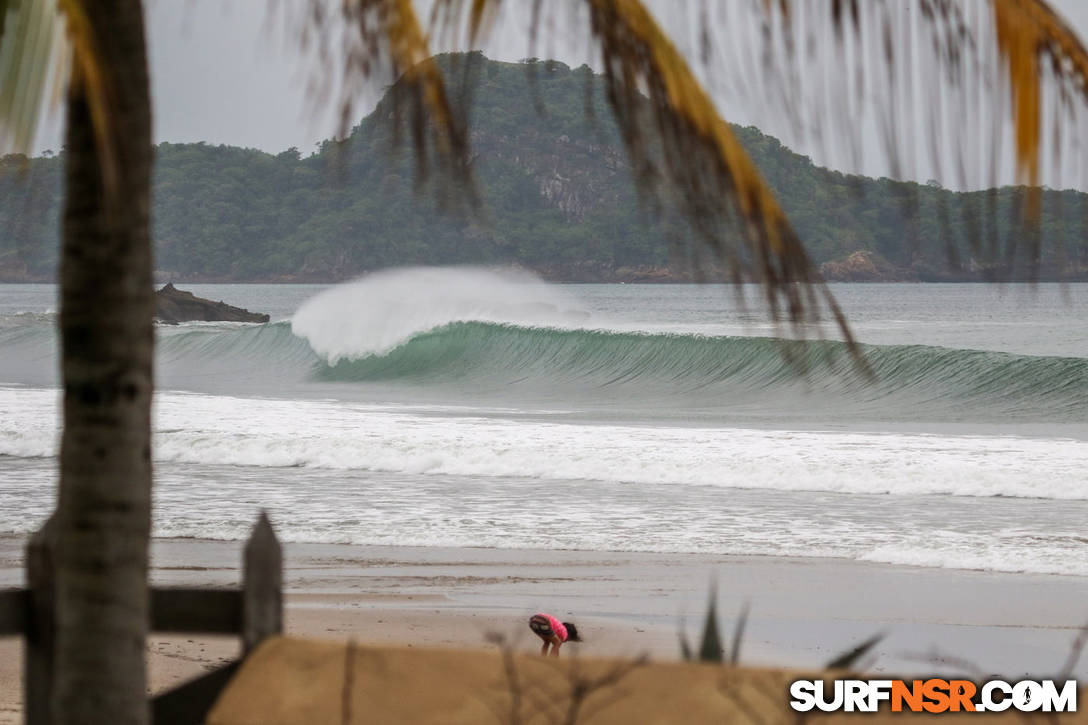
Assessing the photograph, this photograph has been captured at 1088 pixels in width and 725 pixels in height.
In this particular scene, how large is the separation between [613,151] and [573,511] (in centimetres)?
1040

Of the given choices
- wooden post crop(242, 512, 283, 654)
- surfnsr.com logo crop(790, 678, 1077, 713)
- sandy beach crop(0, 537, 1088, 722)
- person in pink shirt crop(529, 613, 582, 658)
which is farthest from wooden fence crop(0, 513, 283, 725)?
sandy beach crop(0, 537, 1088, 722)

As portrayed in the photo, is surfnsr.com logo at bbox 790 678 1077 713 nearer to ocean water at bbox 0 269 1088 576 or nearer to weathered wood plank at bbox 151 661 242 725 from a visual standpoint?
ocean water at bbox 0 269 1088 576

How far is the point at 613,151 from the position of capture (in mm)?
1804

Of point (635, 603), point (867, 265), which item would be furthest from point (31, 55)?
point (867, 265)

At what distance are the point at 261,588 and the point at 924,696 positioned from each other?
1.20m

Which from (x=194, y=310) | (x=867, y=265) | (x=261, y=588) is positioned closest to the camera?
(x=261, y=588)

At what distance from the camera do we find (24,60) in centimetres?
146

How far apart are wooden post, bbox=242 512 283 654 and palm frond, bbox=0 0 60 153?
1.15m

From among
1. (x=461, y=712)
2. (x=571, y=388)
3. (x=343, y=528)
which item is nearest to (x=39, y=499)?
(x=343, y=528)

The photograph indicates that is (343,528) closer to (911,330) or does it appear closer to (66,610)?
(66,610)

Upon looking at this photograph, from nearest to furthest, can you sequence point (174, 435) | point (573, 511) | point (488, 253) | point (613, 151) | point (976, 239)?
point (976, 239) → point (613, 151) → point (573, 511) → point (174, 435) → point (488, 253)

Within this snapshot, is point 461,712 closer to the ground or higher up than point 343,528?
higher up

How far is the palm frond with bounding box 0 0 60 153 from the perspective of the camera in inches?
56.2

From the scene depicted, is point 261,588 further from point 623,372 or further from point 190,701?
point 623,372
